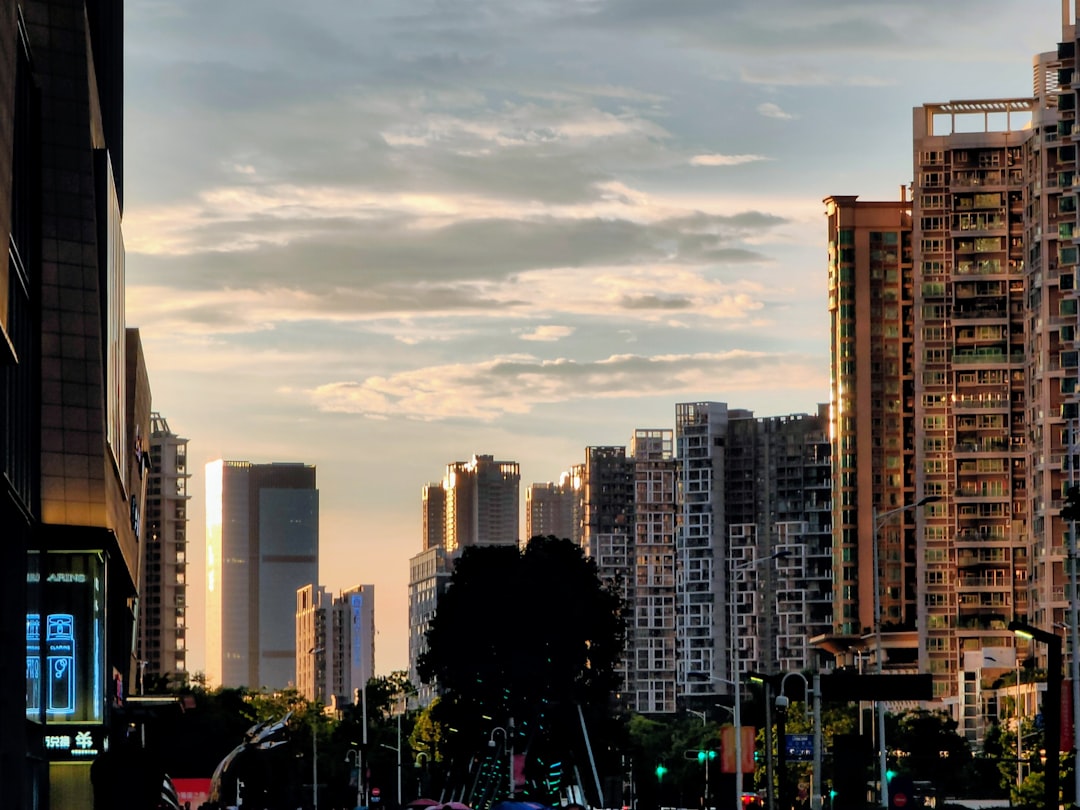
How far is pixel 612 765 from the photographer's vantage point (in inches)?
4382

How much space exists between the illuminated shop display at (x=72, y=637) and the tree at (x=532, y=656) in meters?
38.9

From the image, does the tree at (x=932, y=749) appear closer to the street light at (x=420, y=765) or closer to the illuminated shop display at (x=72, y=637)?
the street light at (x=420, y=765)

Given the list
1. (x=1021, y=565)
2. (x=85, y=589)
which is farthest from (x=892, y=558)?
(x=85, y=589)

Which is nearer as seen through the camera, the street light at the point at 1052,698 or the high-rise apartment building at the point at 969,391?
the street light at the point at 1052,698

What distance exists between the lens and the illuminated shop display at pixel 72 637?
69312mm

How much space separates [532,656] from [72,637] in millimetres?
43670

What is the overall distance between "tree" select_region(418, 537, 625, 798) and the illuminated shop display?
38.9 meters

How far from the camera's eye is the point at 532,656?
111 metres

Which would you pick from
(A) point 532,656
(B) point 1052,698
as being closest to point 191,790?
(A) point 532,656

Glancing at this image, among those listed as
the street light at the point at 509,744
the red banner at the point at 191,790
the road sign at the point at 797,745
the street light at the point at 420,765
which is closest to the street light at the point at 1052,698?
the road sign at the point at 797,745

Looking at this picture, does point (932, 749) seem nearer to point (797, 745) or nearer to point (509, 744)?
point (509, 744)

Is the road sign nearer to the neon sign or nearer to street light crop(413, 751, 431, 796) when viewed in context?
the neon sign

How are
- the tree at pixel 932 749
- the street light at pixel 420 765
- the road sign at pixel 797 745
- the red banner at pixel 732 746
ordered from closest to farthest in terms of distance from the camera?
the road sign at pixel 797 745 → the red banner at pixel 732 746 → the tree at pixel 932 749 → the street light at pixel 420 765

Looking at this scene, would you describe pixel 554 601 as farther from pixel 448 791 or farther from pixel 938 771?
pixel 938 771
